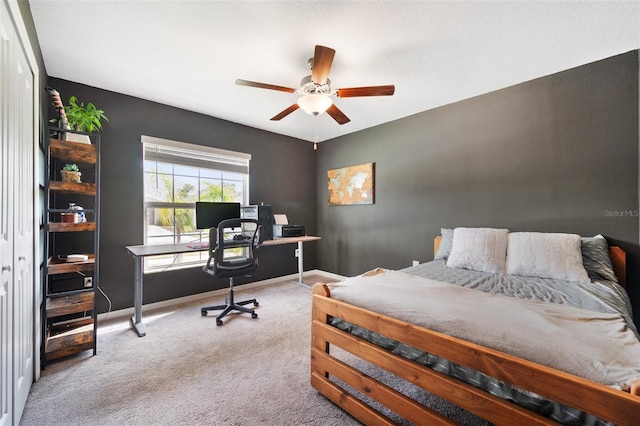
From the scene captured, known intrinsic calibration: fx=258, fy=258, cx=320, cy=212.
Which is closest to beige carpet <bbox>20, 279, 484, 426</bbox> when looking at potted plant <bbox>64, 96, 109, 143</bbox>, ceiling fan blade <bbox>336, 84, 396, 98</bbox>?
potted plant <bbox>64, 96, 109, 143</bbox>

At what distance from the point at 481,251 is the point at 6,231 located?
3186 mm

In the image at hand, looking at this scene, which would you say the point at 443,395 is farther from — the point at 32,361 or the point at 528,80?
the point at 528,80

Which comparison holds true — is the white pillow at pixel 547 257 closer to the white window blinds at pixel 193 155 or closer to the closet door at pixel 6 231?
the closet door at pixel 6 231

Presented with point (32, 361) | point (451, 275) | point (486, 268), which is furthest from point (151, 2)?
point (486, 268)

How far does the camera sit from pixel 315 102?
2.17m

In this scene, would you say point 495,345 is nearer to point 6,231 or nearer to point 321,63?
point 321,63

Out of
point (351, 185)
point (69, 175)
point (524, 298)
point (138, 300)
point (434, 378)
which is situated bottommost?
point (138, 300)

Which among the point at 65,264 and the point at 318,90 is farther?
the point at 318,90

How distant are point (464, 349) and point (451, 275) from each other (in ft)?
4.18

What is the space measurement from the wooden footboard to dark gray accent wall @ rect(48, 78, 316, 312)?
7.61 ft

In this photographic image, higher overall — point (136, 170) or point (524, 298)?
point (136, 170)

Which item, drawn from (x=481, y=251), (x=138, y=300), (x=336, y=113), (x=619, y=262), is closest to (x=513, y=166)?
(x=481, y=251)

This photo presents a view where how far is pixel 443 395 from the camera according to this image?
107 cm

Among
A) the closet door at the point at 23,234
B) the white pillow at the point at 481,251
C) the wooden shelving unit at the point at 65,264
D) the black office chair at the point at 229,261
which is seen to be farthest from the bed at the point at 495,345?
the wooden shelving unit at the point at 65,264
